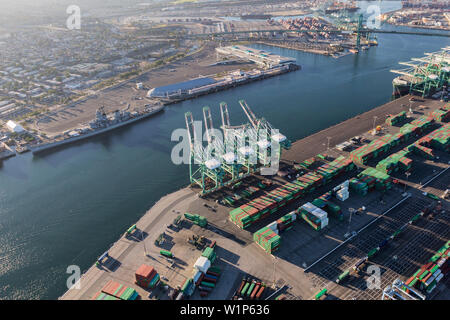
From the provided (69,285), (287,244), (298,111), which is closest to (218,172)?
(287,244)

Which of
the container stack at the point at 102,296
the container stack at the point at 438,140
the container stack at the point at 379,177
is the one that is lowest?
the container stack at the point at 102,296

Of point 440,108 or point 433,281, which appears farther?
point 440,108

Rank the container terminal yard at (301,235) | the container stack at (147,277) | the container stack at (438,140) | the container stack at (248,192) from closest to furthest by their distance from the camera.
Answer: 1. the container stack at (147,277)
2. the container terminal yard at (301,235)
3. the container stack at (248,192)
4. the container stack at (438,140)

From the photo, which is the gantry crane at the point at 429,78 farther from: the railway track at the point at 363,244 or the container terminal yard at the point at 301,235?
the railway track at the point at 363,244

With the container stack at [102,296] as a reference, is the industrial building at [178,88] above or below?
above

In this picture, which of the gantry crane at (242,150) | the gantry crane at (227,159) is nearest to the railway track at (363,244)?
the gantry crane at (227,159)

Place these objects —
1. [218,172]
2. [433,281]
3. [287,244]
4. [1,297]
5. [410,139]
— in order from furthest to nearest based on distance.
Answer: [410,139], [218,172], [287,244], [1,297], [433,281]

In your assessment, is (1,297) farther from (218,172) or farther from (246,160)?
(246,160)
